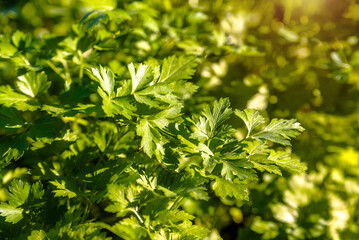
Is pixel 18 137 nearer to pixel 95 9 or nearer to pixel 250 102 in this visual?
pixel 95 9

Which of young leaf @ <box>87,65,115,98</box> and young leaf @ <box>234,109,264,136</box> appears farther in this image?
young leaf @ <box>234,109,264,136</box>

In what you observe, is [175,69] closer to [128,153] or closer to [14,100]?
[128,153]

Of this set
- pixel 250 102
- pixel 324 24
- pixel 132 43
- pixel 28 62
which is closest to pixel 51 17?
pixel 132 43

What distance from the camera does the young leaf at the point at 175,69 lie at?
98 centimetres

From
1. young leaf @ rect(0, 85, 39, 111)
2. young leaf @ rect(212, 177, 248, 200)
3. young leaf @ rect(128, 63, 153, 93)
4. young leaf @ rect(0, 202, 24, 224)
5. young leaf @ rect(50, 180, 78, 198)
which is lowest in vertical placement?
young leaf @ rect(0, 202, 24, 224)

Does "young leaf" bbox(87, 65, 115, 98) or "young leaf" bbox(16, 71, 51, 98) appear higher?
"young leaf" bbox(87, 65, 115, 98)

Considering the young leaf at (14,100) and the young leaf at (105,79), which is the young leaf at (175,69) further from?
the young leaf at (14,100)

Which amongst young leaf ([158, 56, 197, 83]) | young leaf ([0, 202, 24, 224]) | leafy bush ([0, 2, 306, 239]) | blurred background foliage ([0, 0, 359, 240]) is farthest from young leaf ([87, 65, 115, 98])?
young leaf ([0, 202, 24, 224])

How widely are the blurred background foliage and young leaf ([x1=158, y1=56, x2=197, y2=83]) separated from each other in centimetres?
21

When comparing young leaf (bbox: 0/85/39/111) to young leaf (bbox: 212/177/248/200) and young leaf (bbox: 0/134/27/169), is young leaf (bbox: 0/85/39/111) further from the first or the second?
young leaf (bbox: 212/177/248/200)

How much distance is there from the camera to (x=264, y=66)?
180cm

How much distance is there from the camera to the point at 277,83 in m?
1.63

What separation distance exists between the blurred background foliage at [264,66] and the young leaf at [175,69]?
208 millimetres

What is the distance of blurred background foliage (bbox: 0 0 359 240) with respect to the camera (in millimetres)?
1169
